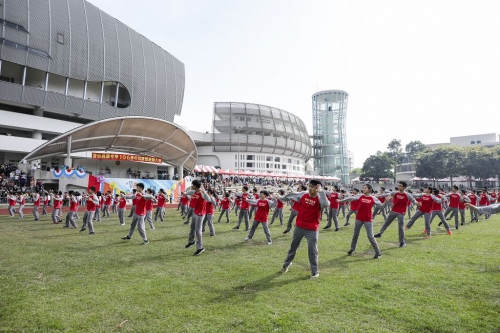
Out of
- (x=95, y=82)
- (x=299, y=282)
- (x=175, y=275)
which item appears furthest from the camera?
(x=95, y=82)

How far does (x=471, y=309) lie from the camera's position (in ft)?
16.3

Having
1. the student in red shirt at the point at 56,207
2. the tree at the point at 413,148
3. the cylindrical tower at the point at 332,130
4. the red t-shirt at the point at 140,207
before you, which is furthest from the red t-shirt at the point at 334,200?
the tree at the point at 413,148

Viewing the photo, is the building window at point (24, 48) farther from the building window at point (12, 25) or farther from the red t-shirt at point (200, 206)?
the red t-shirt at point (200, 206)

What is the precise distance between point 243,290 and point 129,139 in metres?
30.0

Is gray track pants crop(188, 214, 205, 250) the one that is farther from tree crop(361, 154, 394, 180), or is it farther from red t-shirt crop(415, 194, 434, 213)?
tree crop(361, 154, 394, 180)

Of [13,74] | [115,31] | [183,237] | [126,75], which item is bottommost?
[183,237]

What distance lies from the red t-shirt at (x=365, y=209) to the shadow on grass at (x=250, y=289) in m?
3.59

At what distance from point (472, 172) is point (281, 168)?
146ft

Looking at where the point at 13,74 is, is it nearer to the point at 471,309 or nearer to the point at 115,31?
the point at 115,31

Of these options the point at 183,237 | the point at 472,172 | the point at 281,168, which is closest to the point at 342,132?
the point at 281,168

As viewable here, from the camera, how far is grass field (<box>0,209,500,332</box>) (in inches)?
177

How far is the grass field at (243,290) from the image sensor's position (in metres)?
4.48

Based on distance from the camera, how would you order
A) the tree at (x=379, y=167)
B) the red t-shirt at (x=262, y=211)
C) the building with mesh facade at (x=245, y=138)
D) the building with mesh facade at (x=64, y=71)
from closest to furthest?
the red t-shirt at (x=262, y=211), the building with mesh facade at (x=64, y=71), the building with mesh facade at (x=245, y=138), the tree at (x=379, y=167)

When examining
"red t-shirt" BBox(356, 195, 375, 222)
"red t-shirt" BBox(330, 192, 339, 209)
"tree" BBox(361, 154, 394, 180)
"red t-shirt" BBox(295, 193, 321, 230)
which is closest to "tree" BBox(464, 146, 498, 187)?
"tree" BBox(361, 154, 394, 180)
